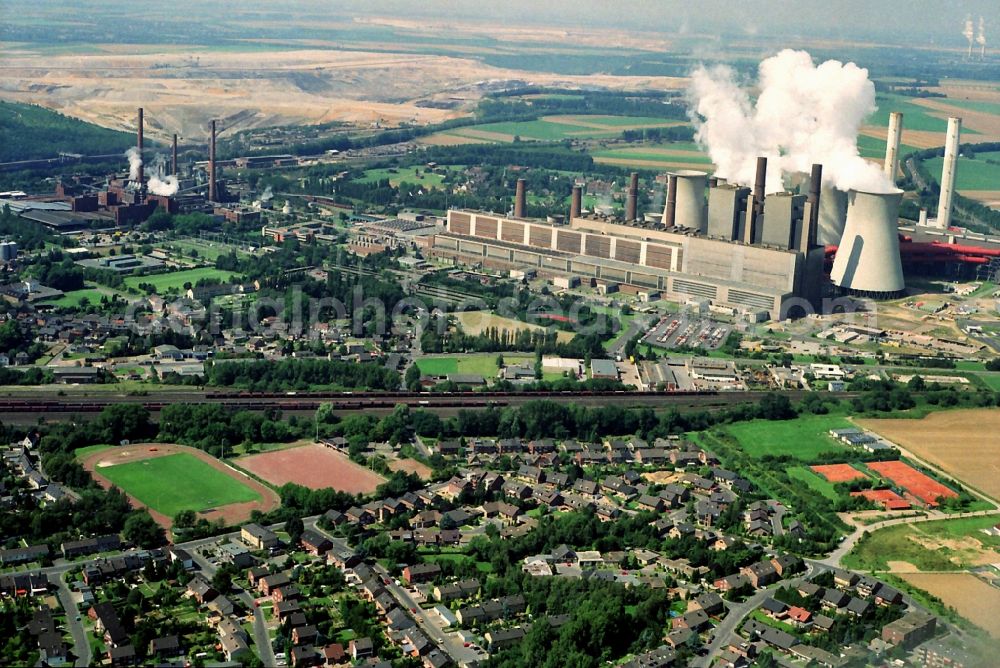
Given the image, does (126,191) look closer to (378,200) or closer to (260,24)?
(378,200)

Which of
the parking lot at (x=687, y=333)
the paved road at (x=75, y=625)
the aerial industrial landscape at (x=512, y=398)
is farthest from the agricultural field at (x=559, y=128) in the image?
the paved road at (x=75, y=625)

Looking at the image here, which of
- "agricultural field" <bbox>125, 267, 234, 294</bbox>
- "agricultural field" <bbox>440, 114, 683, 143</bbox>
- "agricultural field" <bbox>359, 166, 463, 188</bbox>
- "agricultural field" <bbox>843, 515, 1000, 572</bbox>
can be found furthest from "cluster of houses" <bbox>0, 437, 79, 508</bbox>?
"agricultural field" <bbox>440, 114, 683, 143</bbox>

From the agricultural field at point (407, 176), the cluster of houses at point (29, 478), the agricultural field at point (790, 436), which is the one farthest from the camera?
the agricultural field at point (407, 176)

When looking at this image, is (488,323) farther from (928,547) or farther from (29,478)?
(928,547)

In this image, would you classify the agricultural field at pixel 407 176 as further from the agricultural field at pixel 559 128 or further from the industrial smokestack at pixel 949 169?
the industrial smokestack at pixel 949 169

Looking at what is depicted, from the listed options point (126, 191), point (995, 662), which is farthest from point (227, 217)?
point (995, 662)

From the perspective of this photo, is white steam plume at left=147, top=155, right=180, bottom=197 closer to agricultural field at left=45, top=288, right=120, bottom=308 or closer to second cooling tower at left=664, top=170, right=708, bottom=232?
agricultural field at left=45, top=288, right=120, bottom=308
